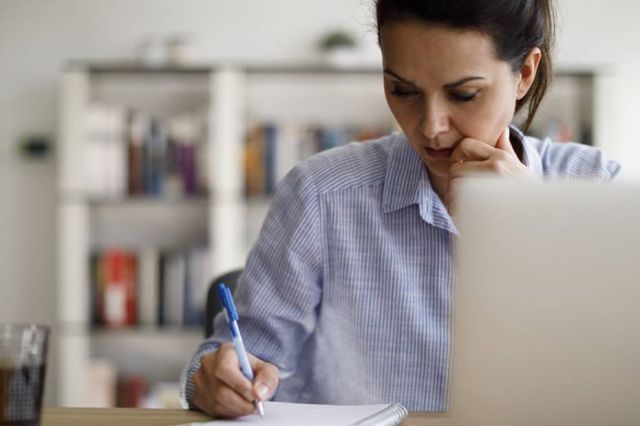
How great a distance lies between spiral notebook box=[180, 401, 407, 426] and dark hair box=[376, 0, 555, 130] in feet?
1.80

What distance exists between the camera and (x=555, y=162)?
1.59 metres

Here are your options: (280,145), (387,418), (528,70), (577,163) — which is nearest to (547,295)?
(387,418)

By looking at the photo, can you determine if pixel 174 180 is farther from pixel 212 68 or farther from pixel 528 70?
pixel 528 70

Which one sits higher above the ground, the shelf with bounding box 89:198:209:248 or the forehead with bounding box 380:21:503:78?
the forehead with bounding box 380:21:503:78

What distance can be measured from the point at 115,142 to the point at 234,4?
825 millimetres

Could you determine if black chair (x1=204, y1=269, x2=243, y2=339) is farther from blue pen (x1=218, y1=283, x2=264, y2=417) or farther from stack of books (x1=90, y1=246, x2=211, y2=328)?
stack of books (x1=90, y1=246, x2=211, y2=328)

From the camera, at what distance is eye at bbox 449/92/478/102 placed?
133 cm

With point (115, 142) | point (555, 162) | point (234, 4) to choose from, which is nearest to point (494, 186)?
point (555, 162)

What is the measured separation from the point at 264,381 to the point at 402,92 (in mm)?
468

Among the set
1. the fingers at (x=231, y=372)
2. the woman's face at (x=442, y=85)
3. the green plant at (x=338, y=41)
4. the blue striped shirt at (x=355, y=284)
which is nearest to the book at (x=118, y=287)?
the green plant at (x=338, y=41)

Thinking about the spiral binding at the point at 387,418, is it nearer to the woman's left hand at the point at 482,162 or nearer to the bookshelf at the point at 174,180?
the woman's left hand at the point at 482,162

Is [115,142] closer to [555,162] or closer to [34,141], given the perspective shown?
[34,141]

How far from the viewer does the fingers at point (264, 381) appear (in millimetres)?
1094

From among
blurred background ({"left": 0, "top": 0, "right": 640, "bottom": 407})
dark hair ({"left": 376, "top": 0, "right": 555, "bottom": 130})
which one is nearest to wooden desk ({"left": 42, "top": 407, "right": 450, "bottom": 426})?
dark hair ({"left": 376, "top": 0, "right": 555, "bottom": 130})
